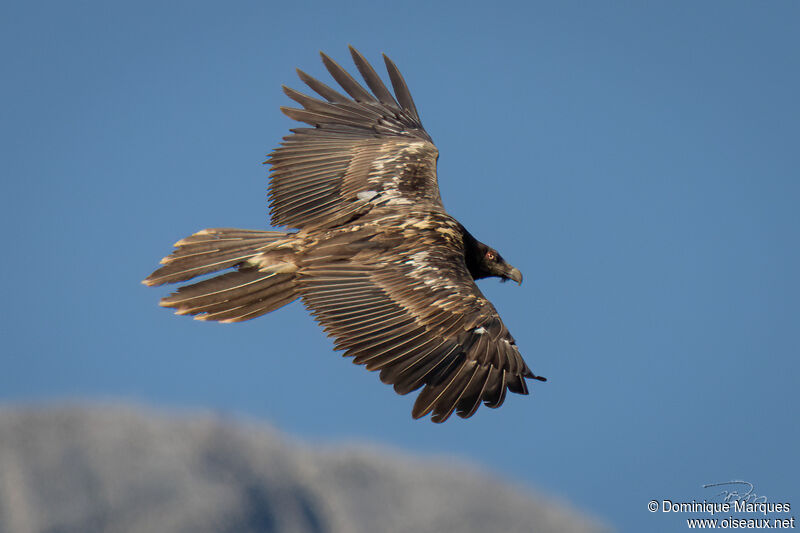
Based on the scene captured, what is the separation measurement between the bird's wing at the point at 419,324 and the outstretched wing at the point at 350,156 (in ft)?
4.28

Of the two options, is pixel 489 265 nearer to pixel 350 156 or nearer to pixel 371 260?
pixel 350 156

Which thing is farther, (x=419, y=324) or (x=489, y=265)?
(x=489, y=265)

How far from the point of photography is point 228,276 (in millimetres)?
9406

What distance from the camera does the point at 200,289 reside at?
30.5 feet

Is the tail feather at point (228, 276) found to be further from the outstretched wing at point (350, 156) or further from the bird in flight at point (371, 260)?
the outstretched wing at point (350, 156)

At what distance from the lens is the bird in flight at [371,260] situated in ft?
26.5

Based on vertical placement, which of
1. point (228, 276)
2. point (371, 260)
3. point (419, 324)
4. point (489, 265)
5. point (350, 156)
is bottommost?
point (419, 324)

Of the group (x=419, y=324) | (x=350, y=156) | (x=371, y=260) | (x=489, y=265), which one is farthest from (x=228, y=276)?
(x=489, y=265)

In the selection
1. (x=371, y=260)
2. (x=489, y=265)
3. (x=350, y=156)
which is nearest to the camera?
(x=371, y=260)

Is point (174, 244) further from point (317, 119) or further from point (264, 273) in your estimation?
point (317, 119)

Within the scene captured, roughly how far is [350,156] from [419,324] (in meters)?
3.92

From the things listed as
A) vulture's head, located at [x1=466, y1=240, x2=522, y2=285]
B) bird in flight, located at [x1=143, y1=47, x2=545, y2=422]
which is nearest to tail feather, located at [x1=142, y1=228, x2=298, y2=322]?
bird in flight, located at [x1=143, y1=47, x2=545, y2=422]

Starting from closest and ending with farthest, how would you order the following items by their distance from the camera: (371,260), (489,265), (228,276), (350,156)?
(371,260)
(228,276)
(489,265)
(350,156)

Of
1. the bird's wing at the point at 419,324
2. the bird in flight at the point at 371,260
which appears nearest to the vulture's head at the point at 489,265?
the bird in flight at the point at 371,260
